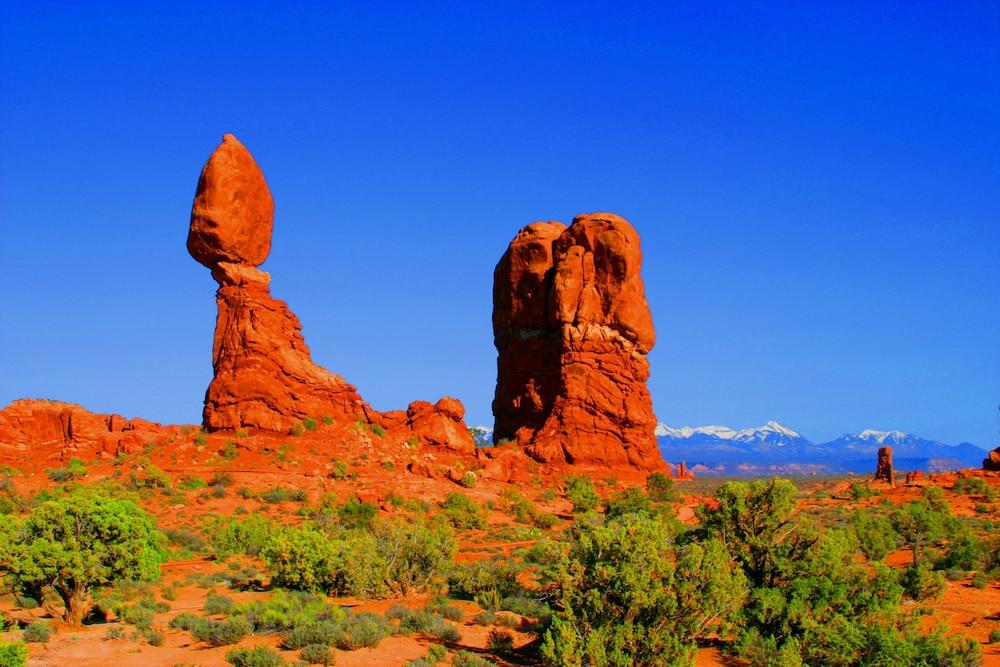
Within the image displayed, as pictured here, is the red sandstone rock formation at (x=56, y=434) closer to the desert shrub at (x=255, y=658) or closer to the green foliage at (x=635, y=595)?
the desert shrub at (x=255, y=658)

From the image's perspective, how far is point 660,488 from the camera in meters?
46.1

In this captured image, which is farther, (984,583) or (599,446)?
(599,446)

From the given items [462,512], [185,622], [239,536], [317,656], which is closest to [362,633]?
[317,656]

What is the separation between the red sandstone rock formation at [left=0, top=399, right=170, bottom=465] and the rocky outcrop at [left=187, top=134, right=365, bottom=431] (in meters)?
3.85

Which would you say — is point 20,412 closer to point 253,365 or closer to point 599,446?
point 253,365

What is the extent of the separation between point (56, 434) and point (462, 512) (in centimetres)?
1698

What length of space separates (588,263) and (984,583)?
25.2m

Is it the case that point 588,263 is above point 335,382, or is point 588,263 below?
above

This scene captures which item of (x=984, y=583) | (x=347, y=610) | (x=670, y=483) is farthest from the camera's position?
(x=670, y=483)

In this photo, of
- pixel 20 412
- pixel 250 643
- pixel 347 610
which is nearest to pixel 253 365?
pixel 20 412

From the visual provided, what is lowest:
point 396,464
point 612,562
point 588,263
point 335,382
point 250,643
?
point 250,643

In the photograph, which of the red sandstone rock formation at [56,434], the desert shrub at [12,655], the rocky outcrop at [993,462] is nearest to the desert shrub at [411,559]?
the desert shrub at [12,655]

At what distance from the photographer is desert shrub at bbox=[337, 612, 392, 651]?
1855cm

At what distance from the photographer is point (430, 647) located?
731 inches
